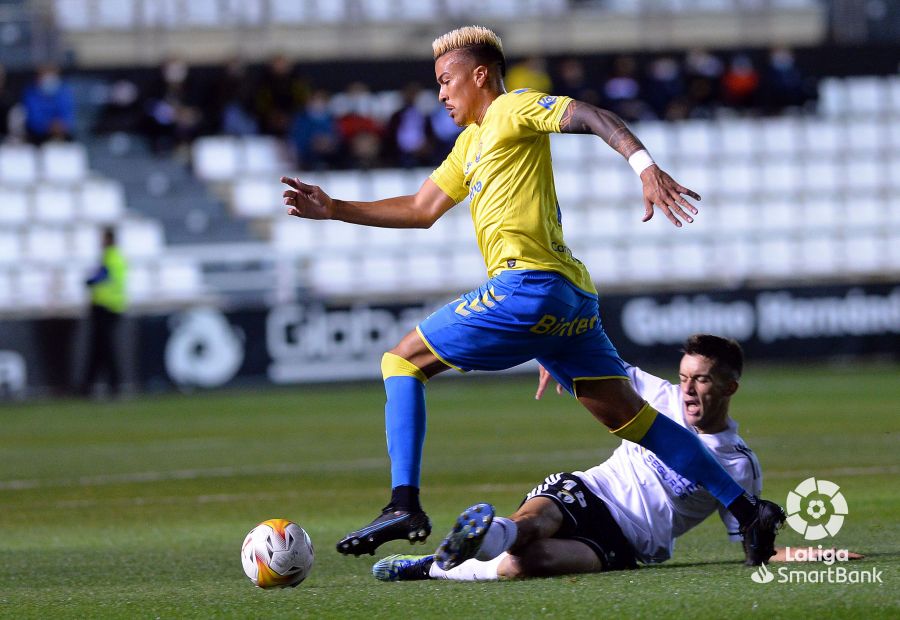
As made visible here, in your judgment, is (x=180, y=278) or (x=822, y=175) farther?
(x=822, y=175)

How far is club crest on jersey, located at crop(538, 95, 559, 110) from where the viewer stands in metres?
5.16

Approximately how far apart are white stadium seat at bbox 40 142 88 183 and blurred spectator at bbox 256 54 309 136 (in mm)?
2783

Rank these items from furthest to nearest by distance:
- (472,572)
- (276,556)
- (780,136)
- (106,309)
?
1. (780,136)
2. (106,309)
3. (472,572)
4. (276,556)

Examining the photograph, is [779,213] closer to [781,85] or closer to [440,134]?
[781,85]

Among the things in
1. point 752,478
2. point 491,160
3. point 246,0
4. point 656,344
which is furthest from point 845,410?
point 246,0

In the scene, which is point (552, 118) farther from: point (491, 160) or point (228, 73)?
point (228, 73)

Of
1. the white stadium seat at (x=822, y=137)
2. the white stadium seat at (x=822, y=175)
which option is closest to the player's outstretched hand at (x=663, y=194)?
the white stadium seat at (x=822, y=175)

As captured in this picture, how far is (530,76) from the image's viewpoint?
22.2 meters

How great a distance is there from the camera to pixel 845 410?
14422mm

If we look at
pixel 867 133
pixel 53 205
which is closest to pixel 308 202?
pixel 53 205

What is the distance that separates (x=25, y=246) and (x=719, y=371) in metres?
17.5

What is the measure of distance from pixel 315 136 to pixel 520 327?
1728 centimetres

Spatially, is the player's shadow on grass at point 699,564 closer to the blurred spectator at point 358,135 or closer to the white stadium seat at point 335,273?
the white stadium seat at point 335,273

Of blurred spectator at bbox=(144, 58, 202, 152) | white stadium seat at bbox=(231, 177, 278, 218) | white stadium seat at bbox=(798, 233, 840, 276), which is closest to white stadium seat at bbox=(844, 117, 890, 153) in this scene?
white stadium seat at bbox=(798, 233, 840, 276)
